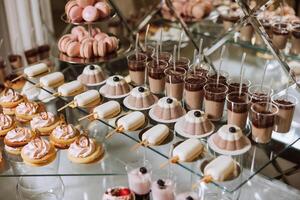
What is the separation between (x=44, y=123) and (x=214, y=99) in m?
0.70

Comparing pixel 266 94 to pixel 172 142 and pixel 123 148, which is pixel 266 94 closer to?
pixel 172 142

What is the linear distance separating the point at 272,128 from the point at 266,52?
39.0 inches

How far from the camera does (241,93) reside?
5.55 feet

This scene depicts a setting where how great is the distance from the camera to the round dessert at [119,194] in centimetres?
155

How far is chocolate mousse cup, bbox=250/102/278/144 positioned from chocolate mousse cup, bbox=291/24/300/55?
79cm

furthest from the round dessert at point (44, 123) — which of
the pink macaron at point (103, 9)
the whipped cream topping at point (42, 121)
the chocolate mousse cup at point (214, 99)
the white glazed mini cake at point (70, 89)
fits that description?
the chocolate mousse cup at point (214, 99)

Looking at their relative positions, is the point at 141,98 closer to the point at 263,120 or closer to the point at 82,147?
the point at 82,147

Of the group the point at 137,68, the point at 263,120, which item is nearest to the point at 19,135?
the point at 137,68

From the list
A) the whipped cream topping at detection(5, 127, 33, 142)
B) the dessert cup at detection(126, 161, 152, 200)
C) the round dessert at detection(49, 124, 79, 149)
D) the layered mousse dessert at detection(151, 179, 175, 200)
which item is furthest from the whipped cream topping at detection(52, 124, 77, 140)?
the layered mousse dessert at detection(151, 179, 175, 200)

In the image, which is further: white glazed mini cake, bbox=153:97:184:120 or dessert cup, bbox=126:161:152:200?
white glazed mini cake, bbox=153:97:184:120

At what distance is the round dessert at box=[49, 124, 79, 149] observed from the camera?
1757 mm

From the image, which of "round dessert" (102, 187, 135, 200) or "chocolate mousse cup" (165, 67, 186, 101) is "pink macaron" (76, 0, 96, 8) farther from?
"round dessert" (102, 187, 135, 200)

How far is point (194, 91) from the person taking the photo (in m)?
1.76

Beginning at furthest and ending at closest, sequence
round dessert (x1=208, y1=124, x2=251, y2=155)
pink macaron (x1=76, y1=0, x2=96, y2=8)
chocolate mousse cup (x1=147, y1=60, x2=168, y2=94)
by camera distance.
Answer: pink macaron (x1=76, y1=0, x2=96, y2=8), chocolate mousse cup (x1=147, y1=60, x2=168, y2=94), round dessert (x1=208, y1=124, x2=251, y2=155)
